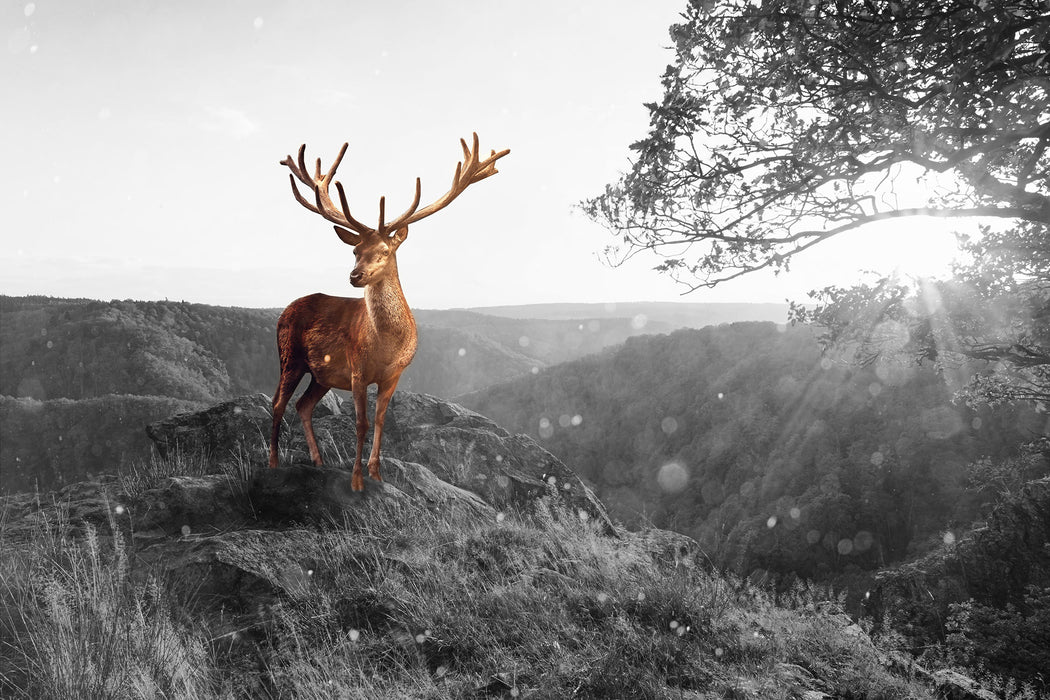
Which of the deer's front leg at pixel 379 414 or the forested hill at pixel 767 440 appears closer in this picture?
the deer's front leg at pixel 379 414

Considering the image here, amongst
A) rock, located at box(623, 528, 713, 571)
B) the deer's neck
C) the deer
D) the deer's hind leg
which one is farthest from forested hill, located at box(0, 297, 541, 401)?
the deer's neck

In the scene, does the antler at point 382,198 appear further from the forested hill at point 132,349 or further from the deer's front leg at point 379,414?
the forested hill at point 132,349

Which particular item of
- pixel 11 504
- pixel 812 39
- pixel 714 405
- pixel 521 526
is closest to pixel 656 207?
pixel 812 39

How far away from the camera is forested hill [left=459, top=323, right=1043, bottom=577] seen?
19.9 meters

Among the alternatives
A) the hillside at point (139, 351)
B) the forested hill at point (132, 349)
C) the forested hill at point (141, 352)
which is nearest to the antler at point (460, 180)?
the forested hill at point (141, 352)

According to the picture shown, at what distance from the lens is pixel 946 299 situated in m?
7.56

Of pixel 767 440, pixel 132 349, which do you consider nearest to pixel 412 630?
pixel 767 440

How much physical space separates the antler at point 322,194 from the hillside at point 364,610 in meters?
2.28

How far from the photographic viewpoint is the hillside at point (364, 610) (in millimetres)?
2938

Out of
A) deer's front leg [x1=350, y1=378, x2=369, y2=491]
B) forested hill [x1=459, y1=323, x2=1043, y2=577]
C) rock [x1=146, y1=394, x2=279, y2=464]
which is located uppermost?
deer's front leg [x1=350, y1=378, x2=369, y2=491]

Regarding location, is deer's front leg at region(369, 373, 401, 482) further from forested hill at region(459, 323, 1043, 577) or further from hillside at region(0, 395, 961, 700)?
forested hill at region(459, 323, 1043, 577)

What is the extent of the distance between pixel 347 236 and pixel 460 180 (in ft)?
3.70

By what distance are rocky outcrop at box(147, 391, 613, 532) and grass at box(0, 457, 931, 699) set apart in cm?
262

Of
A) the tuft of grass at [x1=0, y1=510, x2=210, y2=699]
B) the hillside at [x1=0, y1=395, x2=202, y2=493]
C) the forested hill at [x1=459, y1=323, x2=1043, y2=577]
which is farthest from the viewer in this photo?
the hillside at [x1=0, y1=395, x2=202, y2=493]
